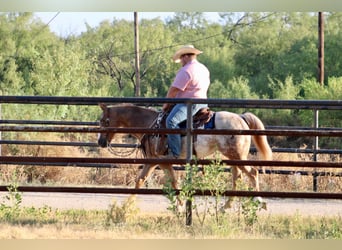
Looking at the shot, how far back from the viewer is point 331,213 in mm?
10742

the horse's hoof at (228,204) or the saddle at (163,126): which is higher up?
the saddle at (163,126)

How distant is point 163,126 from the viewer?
10766mm

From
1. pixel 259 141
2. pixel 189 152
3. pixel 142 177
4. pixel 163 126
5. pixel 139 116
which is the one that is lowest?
pixel 142 177

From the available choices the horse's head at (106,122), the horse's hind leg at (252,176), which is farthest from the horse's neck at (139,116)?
the horse's hind leg at (252,176)

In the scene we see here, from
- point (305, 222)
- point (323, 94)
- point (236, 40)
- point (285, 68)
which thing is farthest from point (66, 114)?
point (236, 40)

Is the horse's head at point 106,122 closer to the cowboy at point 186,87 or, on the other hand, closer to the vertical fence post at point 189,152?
the cowboy at point 186,87

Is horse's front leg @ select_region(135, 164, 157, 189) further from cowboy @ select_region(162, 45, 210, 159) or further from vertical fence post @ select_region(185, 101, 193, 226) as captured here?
vertical fence post @ select_region(185, 101, 193, 226)

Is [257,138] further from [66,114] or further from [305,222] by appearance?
[66,114]

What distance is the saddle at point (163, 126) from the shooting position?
10.8 meters

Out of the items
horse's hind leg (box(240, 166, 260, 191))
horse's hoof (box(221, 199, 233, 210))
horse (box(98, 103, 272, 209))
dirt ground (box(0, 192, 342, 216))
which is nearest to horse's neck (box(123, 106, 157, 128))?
horse (box(98, 103, 272, 209))

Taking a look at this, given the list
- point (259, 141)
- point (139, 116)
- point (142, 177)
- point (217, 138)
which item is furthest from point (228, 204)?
point (139, 116)

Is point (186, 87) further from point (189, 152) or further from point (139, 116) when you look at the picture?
point (139, 116)

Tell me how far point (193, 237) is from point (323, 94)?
21.2 meters

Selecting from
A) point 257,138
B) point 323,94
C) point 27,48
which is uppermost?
point 27,48
